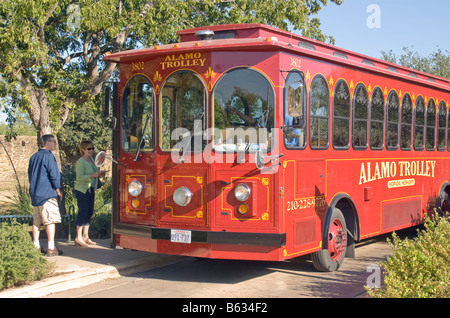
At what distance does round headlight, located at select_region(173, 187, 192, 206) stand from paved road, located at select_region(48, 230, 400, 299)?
45.2 inches

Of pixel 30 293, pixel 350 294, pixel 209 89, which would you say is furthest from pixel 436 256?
pixel 30 293

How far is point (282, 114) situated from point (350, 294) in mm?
2494

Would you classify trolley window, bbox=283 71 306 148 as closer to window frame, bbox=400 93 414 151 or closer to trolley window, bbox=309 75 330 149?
trolley window, bbox=309 75 330 149

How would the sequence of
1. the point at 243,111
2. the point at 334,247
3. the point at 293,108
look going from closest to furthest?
the point at 293,108 < the point at 243,111 < the point at 334,247

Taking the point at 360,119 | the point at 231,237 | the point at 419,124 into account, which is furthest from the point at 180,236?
the point at 419,124

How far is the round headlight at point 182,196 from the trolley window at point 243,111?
72 cm

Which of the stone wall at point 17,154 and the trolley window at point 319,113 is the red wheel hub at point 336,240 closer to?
the trolley window at point 319,113

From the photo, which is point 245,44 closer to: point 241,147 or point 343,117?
point 241,147

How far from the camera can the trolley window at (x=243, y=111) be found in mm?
7777

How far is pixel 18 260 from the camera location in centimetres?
742

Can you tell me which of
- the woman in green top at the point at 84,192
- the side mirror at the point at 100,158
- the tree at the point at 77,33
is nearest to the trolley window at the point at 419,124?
the tree at the point at 77,33

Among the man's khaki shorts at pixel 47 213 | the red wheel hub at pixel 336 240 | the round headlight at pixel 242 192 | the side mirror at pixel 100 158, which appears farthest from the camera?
the man's khaki shorts at pixel 47 213

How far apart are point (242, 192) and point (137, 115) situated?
85.1 inches

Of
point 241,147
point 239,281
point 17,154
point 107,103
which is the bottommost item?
point 239,281
